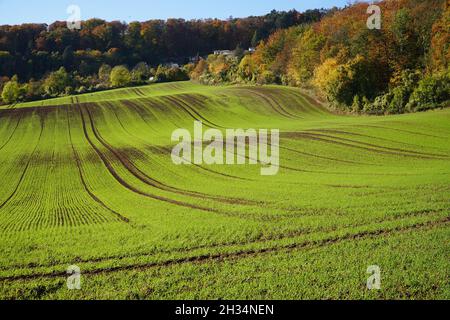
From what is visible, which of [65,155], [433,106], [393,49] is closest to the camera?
[65,155]

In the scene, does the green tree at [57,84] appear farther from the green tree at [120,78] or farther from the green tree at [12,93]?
the green tree at [120,78]

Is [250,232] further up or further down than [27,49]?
further down

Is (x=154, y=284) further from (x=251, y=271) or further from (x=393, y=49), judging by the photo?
Answer: (x=393, y=49)

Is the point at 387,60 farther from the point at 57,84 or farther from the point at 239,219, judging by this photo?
the point at 57,84

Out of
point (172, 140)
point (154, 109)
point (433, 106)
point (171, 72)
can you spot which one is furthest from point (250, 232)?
point (171, 72)

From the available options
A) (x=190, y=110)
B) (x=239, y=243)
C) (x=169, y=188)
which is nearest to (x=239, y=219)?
(x=239, y=243)
